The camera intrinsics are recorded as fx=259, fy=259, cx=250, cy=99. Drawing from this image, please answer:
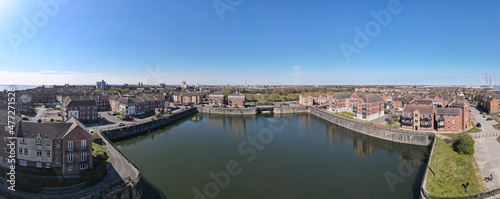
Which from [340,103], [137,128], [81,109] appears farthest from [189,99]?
[340,103]

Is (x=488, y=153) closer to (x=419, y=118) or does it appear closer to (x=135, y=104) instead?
(x=419, y=118)

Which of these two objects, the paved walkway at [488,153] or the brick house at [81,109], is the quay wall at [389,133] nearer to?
the paved walkway at [488,153]

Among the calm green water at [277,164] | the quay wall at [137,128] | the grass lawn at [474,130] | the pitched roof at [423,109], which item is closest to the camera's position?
the calm green water at [277,164]

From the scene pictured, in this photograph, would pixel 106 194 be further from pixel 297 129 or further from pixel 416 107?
pixel 416 107

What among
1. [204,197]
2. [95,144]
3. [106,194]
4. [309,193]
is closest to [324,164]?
[309,193]

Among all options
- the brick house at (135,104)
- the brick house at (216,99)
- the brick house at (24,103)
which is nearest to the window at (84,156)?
the brick house at (135,104)

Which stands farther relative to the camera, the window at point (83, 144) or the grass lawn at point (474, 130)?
the grass lawn at point (474, 130)

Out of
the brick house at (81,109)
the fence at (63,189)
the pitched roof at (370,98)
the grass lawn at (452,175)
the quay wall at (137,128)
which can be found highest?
the pitched roof at (370,98)
